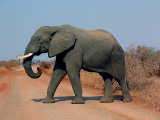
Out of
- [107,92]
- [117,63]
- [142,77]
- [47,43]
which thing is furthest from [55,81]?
[142,77]

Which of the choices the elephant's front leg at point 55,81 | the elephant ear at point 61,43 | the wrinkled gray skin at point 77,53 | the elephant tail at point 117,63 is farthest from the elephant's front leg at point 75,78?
the elephant tail at point 117,63

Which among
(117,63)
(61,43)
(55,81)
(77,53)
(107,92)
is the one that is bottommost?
(107,92)

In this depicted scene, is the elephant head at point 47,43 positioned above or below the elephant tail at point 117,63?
above

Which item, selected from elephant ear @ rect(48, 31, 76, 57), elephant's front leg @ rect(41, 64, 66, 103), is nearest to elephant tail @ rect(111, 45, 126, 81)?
elephant ear @ rect(48, 31, 76, 57)

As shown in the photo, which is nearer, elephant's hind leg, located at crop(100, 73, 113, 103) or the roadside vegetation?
elephant's hind leg, located at crop(100, 73, 113, 103)

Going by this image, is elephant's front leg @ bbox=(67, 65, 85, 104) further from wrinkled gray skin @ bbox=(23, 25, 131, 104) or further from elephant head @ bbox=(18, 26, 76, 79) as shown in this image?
elephant head @ bbox=(18, 26, 76, 79)

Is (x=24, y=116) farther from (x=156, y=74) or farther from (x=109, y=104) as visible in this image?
(x=156, y=74)

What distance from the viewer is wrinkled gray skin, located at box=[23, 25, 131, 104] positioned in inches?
532

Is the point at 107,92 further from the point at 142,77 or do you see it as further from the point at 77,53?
the point at 142,77

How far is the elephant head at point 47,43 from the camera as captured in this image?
44.4ft

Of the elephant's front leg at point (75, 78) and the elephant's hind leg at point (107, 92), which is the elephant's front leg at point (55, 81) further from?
the elephant's hind leg at point (107, 92)

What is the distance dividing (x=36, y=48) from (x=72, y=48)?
3.96 feet

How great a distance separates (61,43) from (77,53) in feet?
2.05

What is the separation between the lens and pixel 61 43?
533 inches
